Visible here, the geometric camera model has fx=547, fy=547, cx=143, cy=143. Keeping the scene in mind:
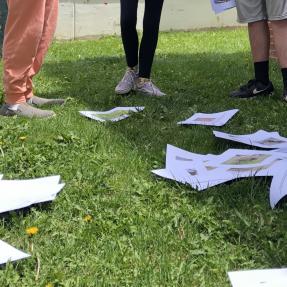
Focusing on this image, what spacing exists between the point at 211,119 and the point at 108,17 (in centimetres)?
604

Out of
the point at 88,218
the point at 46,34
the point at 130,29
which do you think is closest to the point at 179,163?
the point at 88,218

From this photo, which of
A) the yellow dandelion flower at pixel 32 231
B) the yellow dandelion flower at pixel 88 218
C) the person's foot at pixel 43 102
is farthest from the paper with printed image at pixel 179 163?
the person's foot at pixel 43 102

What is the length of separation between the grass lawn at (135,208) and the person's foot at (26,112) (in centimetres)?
7

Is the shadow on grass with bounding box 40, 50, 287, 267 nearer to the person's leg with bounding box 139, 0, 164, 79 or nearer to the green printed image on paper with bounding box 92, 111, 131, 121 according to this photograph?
the green printed image on paper with bounding box 92, 111, 131, 121

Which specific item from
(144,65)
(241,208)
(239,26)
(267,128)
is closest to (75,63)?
(144,65)

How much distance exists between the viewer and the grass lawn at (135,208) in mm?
1367

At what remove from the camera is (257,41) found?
3348 mm

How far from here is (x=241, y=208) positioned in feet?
5.51

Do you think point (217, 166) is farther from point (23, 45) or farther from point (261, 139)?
point (23, 45)

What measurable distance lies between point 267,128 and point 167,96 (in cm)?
86

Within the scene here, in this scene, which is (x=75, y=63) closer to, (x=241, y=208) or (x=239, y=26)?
(x=241, y=208)

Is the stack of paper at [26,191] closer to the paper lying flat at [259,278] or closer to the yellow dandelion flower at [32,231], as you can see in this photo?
the yellow dandelion flower at [32,231]

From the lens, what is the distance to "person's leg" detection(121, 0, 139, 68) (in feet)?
10.6

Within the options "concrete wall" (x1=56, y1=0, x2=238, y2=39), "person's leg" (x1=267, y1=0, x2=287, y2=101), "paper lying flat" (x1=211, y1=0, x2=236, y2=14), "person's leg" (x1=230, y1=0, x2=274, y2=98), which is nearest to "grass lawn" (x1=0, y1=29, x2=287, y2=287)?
"person's leg" (x1=230, y1=0, x2=274, y2=98)
